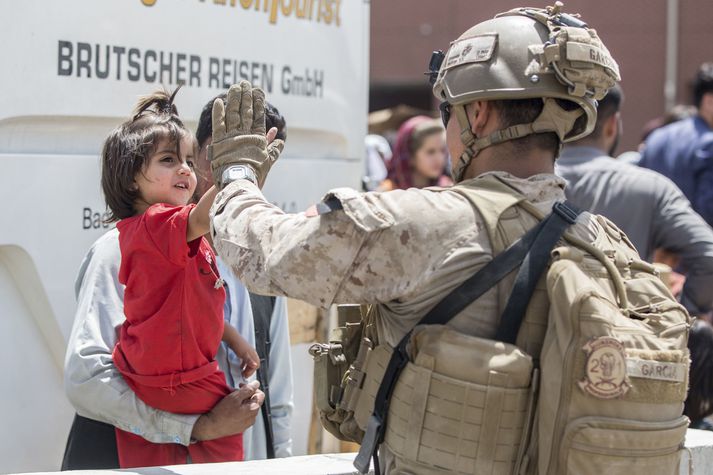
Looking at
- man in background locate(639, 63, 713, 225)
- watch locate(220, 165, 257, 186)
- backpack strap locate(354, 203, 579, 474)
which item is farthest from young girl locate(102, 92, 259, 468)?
man in background locate(639, 63, 713, 225)

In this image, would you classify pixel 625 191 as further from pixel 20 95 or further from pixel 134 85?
pixel 20 95

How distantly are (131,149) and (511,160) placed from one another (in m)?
1.09

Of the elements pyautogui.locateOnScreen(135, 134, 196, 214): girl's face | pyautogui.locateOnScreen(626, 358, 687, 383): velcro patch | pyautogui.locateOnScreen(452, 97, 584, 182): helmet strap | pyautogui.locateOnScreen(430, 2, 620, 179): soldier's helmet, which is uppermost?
pyautogui.locateOnScreen(430, 2, 620, 179): soldier's helmet

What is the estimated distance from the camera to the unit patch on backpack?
2137mm

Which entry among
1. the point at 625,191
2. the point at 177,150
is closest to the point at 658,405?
the point at 177,150

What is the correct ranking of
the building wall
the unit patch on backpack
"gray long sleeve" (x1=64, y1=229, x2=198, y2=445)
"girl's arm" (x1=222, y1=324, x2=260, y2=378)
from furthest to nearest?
the building wall, "girl's arm" (x1=222, y1=324, x2=260, y2=378), "gray long sleeve" (x1=64, y1=229, x2=198, y2=445), the unit patch on backpack

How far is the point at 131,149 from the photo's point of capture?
3.03m

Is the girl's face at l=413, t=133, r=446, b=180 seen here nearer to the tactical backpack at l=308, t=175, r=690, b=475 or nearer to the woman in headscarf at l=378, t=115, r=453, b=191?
the woman in headscarf at l=378, t=115, r=453, b=191

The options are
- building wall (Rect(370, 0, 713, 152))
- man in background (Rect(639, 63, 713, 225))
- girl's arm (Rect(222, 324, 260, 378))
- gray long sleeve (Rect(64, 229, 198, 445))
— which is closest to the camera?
gray long sleeve (Rect(64, 229, 198, 445))

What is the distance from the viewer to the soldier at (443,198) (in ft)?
7.42

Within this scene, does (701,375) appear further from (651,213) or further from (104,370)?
(104,370)

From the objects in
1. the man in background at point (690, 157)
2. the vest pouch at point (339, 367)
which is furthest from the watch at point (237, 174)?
the man in background at point (690, 157)

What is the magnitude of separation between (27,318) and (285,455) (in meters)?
0.92

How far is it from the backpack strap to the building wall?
1167 cm
